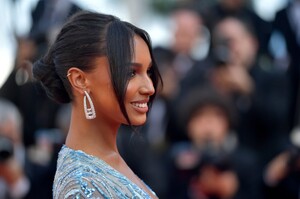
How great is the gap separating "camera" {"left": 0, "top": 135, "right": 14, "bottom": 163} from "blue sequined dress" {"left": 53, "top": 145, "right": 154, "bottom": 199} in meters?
4.41

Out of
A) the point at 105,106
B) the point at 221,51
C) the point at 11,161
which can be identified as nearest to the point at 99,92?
the point at 105,106

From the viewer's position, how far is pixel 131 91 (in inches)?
138

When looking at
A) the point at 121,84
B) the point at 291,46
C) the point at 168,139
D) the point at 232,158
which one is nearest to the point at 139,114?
the point at 121,84

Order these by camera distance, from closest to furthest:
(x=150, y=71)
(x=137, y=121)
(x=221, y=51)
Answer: (x=137, y=121) → (x=150, y=71) → (x=221, y=51)

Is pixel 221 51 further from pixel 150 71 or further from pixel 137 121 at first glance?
pixel 137 121

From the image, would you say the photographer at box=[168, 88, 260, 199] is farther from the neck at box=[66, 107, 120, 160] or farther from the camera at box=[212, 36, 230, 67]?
the neck at box=[66, 107, 120, 160]

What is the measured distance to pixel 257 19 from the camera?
32.2 ft

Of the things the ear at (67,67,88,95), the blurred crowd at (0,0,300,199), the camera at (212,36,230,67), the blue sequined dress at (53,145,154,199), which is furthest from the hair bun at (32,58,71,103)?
the camera at (212,36,230,67)

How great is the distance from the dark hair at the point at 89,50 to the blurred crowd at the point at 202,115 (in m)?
3.17

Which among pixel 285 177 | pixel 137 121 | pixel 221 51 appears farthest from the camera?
pixel 221 51

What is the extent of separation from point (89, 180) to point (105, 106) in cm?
28

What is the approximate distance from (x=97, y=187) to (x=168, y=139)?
5.07m

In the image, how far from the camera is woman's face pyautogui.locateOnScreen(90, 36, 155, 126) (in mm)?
3490

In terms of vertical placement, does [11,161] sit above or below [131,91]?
below
